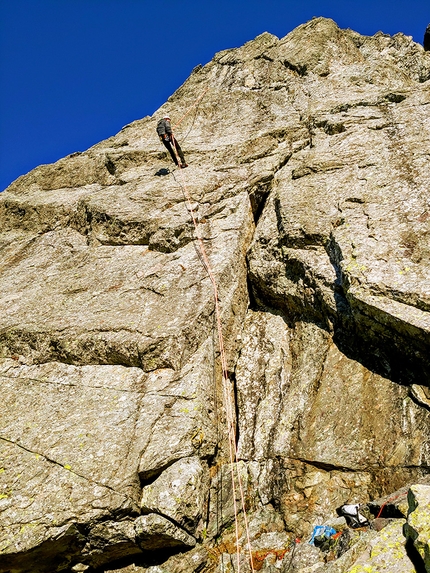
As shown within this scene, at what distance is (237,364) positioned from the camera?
405 inches

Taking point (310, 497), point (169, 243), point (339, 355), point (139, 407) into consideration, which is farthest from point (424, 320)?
point (169, 243)

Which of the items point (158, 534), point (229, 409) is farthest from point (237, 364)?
point (158, 534)

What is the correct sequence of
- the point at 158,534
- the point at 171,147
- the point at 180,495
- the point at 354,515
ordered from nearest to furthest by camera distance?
the point at 354,515, the point at 158,534, the point at 180,495, the point at 171,147

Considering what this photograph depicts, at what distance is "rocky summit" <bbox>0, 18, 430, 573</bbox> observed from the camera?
7203 mm

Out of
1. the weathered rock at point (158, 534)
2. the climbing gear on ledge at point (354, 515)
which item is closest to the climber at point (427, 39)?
the climbing gear on ledge at point (354, 515)

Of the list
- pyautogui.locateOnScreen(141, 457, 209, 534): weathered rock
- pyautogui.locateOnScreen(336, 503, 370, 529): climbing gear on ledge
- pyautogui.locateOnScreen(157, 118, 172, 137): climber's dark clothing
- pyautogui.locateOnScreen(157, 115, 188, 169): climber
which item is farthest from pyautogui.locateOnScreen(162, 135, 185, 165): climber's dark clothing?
pyautogui.locateOnScreen(336, 503, 370, 529): climbing gear on ledge

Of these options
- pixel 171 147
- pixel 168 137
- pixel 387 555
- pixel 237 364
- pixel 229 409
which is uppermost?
pixel 168 137

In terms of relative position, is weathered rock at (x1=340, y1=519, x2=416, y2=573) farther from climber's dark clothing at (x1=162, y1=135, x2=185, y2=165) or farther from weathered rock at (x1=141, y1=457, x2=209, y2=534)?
climber's dark clothing at (x1=162, y1=135, x2=185, y2=165)

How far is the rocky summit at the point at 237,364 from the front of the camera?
7203mm

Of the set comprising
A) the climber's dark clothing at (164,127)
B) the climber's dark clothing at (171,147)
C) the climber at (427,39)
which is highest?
the climber at (427,39)

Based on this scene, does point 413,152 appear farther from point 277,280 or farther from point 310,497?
point 310,497

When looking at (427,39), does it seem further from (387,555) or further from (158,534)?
(158,534)

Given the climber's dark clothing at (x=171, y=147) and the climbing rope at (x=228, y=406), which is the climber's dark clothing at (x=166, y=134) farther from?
the climbing rope at (x=228, y=406)

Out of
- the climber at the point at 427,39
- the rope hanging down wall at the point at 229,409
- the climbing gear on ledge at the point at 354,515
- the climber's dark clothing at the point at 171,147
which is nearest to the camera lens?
the climbing gear on ledge at the point at 354,515
